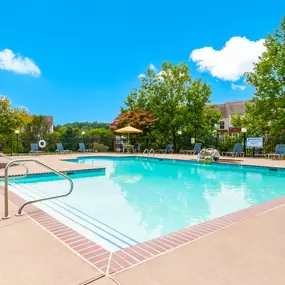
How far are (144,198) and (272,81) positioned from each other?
13822 millimetres

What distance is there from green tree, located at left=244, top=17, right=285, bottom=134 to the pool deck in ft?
49.4

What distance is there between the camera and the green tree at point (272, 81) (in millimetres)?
15746

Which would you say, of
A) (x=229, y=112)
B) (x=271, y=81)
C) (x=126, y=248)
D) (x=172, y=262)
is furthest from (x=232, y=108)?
(x=172, y=262)

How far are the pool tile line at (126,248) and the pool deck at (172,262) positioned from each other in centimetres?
6

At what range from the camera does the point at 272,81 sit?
16062mm

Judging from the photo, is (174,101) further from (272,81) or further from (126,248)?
(126,248)

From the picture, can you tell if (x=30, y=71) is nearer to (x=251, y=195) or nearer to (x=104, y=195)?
(x=104, y=195)

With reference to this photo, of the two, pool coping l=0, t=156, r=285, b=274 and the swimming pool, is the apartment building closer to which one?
the swimming pool

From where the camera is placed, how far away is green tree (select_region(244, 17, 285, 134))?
51.7 ft

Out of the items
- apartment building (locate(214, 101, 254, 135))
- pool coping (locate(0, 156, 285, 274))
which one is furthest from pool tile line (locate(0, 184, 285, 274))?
apartment building (locate(214, 101, 254, 135))

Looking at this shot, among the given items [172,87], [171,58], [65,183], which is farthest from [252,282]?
[171,58]

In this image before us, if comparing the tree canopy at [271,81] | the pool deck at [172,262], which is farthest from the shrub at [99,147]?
the pool deck at [172,262]

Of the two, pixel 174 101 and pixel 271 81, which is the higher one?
pixel 271 81

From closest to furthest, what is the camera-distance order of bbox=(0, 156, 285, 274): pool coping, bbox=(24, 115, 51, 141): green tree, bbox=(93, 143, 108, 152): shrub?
bbox=(0, 156, 285, 274): pool coping < bbox=(93, 143, 108, 152): shrub < bbox=(24, 115, 51, 141): green tree
